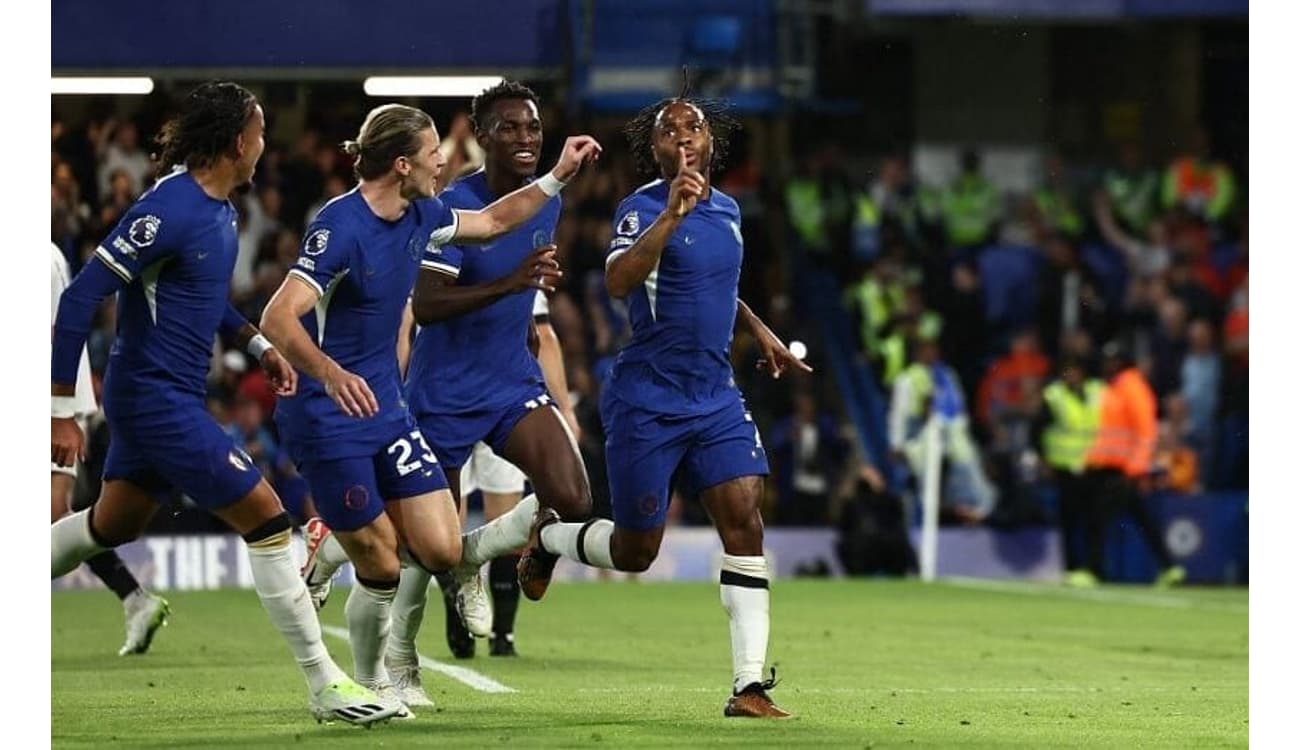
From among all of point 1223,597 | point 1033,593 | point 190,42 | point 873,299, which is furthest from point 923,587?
point 190,42

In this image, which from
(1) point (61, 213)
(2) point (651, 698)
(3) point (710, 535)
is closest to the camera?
(2) point (651, 698)

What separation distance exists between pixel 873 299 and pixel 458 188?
1424 centimetres

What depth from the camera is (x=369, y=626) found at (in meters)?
9.09

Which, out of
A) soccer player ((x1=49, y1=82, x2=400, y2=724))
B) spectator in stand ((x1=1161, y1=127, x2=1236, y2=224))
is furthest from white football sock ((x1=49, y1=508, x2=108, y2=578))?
spectator in stand ((x1=1161, y1=127, x2=1236, y2=224))

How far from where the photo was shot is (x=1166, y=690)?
10883mm

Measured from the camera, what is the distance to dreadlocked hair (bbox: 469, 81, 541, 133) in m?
10.1

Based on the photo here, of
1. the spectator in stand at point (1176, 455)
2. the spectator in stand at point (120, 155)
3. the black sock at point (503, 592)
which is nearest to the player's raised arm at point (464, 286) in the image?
the black sock at point (503, 592)

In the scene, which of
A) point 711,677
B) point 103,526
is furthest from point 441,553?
point 711,677

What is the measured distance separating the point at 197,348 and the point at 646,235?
159cm

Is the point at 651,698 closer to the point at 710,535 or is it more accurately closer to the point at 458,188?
the point at 458,188

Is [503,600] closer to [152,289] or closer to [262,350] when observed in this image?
[262,350]

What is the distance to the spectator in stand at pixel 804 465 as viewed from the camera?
21.1 metres
